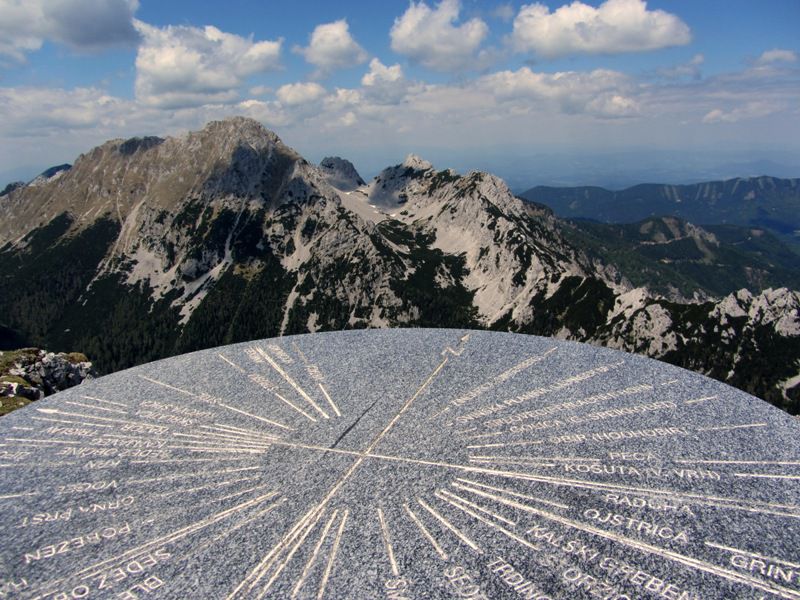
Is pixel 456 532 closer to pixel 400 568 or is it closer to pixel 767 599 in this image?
pixel 400 568

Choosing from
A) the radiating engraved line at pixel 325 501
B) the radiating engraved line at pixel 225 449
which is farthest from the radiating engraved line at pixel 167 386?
the radiating engraved line at pixel 325 501

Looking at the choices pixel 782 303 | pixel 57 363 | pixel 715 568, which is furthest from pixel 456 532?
pixel 782 303

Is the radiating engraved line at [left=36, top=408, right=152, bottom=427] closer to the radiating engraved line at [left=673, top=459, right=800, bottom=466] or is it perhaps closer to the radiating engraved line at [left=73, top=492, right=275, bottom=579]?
the radiating engraved line at [left=73, top=492, right=275, bottom=579]

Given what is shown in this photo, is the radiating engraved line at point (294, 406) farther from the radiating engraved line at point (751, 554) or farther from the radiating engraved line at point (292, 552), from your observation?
the radiating engraved line at point (751, 554)

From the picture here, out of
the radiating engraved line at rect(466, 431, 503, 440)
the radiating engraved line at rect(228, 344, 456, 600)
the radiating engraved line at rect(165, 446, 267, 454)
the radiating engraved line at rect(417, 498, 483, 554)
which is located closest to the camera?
the radiating engraved line at rect(228, 344, 456, 600)

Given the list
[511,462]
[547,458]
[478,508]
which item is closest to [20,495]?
[478,508]

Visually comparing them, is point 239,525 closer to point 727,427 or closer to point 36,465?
point 36,465

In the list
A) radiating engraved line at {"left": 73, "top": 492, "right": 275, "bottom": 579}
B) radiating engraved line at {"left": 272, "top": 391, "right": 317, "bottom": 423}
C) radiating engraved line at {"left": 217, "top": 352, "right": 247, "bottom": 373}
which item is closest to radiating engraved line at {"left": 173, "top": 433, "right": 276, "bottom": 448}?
radiating engraved line at {"left": 272, "top": 391, "right": 317, "bottom": 423}
